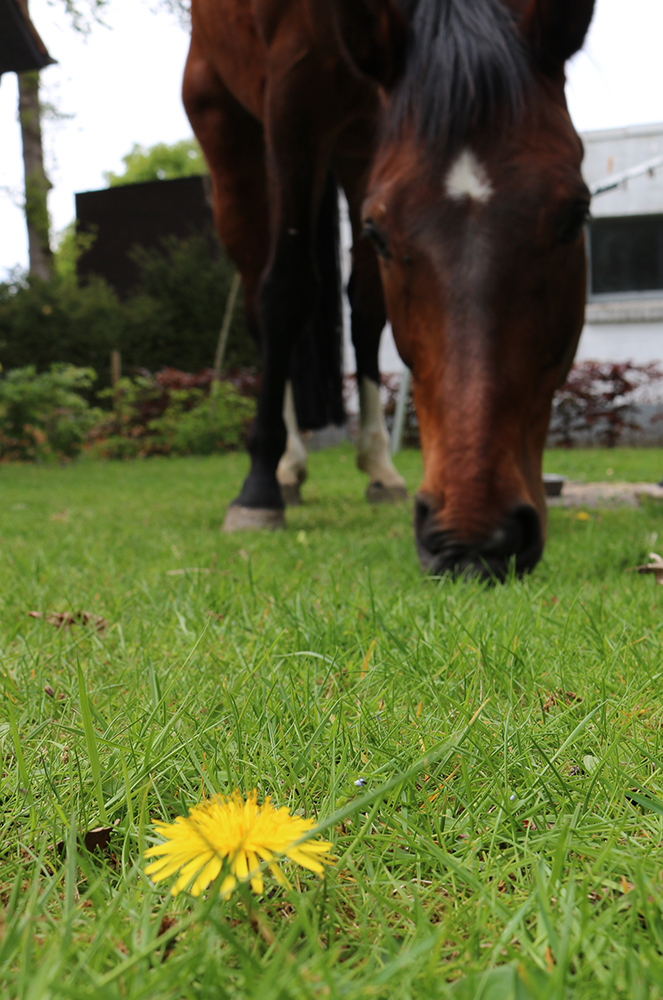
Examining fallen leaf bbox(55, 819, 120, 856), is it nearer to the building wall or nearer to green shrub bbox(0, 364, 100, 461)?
green shrub bbox(0, 364, 100, 461)

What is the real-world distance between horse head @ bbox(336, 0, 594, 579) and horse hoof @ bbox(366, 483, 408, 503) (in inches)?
100

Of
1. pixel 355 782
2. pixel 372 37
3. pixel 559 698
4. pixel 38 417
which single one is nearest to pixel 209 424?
pixel 38 417

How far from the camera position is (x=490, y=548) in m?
1.97

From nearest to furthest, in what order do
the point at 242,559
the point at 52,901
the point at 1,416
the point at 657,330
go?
the point at 52,901 → the point at 242,559 → the point at 1,416 → the point at 657,330

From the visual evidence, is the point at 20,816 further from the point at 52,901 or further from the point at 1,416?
the point at 1,416

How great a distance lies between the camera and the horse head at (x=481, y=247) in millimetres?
2012

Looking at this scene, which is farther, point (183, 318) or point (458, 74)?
point (183, 318)

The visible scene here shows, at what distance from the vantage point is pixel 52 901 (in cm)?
68

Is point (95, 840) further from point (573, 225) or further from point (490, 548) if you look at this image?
point (573, 225)

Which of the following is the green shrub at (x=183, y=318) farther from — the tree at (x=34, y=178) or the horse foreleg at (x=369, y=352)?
the horse foreleg at (x=369, y=352)

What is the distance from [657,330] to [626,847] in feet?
51.0

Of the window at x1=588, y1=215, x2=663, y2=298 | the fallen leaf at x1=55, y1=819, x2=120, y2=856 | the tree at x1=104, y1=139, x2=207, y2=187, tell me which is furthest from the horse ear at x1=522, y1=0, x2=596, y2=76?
the tree at x1=104, y1=139, x2=207, y2=187

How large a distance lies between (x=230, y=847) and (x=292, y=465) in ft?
16.1

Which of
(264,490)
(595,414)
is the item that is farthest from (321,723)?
(595,414)
